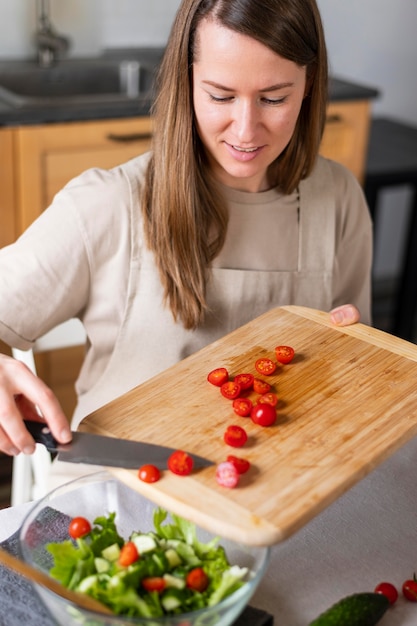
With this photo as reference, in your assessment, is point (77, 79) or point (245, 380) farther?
point (77, 79)

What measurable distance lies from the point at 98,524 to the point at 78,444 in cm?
9

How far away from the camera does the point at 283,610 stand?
1.01m

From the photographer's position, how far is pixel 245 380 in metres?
1.12

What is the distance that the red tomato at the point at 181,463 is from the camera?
0.94 m

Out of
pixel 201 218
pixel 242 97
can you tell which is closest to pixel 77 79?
pixel 201 218

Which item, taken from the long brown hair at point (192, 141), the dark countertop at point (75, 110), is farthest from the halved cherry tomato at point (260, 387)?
the dark countertop at point (75, 110)

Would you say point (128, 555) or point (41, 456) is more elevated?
point (128, 555)

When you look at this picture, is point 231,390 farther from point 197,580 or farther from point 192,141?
point 192,141

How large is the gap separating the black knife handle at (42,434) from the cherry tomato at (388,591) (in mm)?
410

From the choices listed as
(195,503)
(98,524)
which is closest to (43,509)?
(98,524)

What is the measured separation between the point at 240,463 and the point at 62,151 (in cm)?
173

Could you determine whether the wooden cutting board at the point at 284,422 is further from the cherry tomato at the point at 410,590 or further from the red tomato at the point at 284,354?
the cherry tomato at the point at 410,590

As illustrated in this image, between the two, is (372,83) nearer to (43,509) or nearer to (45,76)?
(45,76)

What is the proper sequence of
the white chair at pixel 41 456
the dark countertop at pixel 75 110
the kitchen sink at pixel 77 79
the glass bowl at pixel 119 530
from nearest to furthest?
the glass bowl at pixel 119 530 < the white chair at pixel 41 456 < the dark countertop at pixel 75 110 < the kitchen sink at pixel 77 79
